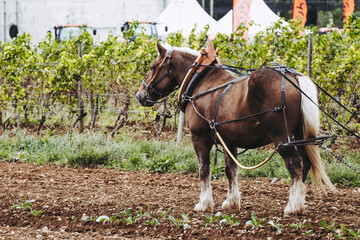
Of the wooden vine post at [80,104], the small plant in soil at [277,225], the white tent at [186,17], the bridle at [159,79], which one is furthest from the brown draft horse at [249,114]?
the white tent at [186,17]

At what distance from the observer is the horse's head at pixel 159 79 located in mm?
6406

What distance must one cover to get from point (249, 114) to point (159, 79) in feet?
5.33

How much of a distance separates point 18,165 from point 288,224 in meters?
5.55

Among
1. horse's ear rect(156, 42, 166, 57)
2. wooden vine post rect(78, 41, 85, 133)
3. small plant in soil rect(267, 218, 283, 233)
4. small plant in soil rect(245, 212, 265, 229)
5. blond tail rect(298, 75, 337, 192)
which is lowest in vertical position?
small plant in soil rect(245, 212, 265, 229)

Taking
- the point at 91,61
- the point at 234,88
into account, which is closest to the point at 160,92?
the point at 234,88

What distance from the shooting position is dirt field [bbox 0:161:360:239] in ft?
16.3

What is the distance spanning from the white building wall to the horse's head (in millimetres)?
17543

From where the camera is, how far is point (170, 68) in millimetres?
6414

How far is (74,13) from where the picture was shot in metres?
24.3

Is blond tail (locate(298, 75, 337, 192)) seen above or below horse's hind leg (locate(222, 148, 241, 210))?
above

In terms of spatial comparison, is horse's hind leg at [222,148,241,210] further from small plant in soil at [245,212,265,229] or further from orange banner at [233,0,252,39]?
orange banner at [233,0,252,39]

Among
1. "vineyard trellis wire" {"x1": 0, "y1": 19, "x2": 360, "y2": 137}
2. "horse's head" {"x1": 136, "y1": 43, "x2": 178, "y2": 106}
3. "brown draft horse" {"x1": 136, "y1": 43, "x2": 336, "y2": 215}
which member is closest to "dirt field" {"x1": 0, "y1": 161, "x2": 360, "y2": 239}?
"brown draft horse" {"x1": 136, "y1": 43, "x2": 336, "y2": 215}

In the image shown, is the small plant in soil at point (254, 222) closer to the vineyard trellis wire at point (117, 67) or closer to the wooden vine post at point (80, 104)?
the vineyard trellis wire at point (117, 67)

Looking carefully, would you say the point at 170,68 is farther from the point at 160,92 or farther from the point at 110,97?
the point at 110,97
